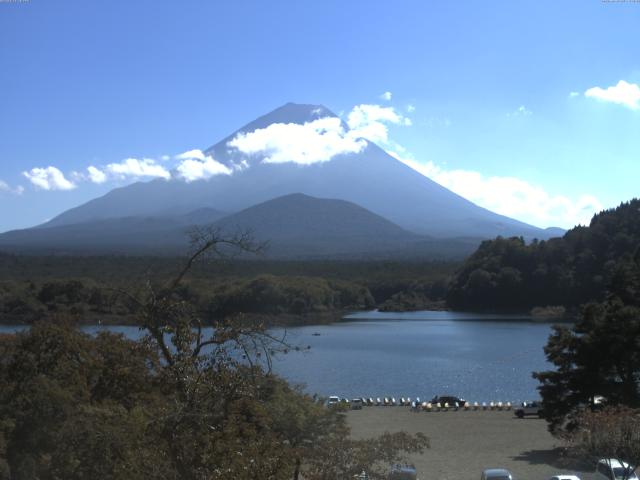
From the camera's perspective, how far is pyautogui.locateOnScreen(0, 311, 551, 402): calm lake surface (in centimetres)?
2575

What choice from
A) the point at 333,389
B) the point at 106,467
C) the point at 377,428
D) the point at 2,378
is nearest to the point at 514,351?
the point at 333,389

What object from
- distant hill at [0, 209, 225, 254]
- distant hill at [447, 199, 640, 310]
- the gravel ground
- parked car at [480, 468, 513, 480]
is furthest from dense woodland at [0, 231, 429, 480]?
distant hill at [0, 209, 225, 254]

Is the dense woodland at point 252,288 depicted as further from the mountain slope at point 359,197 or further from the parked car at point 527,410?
the mountain slope at point 359,197

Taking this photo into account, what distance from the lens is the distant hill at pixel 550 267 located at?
167 ft

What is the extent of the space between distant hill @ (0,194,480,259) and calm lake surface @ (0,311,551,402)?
64078mm

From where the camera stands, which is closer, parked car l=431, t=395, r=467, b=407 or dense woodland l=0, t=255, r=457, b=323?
parked car l=431, t=395, r=467, b=407

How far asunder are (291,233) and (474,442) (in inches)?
4942

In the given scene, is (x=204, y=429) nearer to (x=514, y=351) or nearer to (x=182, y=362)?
(x=182, y=362)

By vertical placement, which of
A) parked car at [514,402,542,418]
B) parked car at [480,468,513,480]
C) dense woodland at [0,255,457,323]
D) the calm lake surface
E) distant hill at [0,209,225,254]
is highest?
distant hill at [0,209,225,254]

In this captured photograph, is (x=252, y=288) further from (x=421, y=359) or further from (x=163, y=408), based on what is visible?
(x=163, y=408)

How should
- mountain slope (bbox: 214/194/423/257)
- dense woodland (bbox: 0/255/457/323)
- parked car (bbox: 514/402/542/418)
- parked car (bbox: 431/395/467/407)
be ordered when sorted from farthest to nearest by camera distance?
mountain slope (bbox: 214/194/423/257) < dense woodland (bbox: 0/255/457/323) < parked car (bbox: 431/395/467/407) < parked car (bbox: 514/402/542/418)

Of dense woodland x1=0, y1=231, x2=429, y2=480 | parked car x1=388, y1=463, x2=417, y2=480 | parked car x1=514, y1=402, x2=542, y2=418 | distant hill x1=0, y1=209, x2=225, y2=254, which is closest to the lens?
A: dense woodland x1=0, y1=231, x2=429, y2=480

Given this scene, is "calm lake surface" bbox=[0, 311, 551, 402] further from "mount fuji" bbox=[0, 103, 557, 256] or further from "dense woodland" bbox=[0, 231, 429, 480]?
"mount fuji" bbox=[0, 103, 557, 256]

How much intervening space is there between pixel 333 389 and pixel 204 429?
21.3 meters
